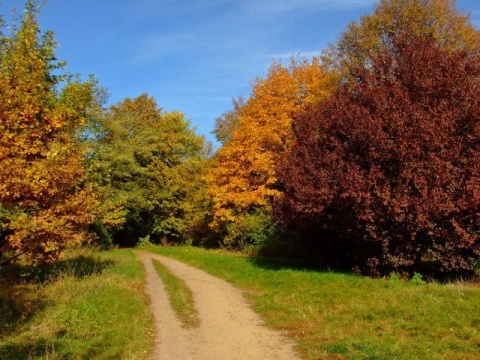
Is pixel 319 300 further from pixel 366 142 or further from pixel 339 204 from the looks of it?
pixel 366 142

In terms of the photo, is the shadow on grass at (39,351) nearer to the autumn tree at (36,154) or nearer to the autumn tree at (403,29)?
the autumn tree at (36,154)

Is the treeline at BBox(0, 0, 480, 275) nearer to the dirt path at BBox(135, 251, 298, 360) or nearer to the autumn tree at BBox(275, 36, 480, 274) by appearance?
the autumn tree at BBox(275, 36, 480, 274)

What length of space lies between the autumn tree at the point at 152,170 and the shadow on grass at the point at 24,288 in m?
15.9

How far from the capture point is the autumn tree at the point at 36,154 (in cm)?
1093

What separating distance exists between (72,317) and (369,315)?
7.08 metres

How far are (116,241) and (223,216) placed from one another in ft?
65.5

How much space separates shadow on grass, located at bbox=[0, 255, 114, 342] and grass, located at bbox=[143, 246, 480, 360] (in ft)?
19.7

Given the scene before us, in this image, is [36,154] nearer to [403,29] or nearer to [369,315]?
[369,315]

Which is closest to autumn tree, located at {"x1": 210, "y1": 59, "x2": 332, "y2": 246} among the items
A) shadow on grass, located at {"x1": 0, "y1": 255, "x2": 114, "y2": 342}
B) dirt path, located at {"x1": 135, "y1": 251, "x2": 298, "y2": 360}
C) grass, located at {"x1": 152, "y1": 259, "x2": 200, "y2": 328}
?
grass, located at {"x1": 152, "y1": 259, "x2": 200, "y2": 328}

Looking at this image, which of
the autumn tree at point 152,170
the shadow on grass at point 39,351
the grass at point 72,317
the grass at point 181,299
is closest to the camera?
the shadow on grass at point 39,351

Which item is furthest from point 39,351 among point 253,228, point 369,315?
point 253,228

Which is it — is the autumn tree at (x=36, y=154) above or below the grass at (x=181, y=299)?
above

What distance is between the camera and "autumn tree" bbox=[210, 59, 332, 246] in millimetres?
25641

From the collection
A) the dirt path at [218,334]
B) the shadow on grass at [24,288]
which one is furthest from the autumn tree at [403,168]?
the shadow on grass at [24,288]
